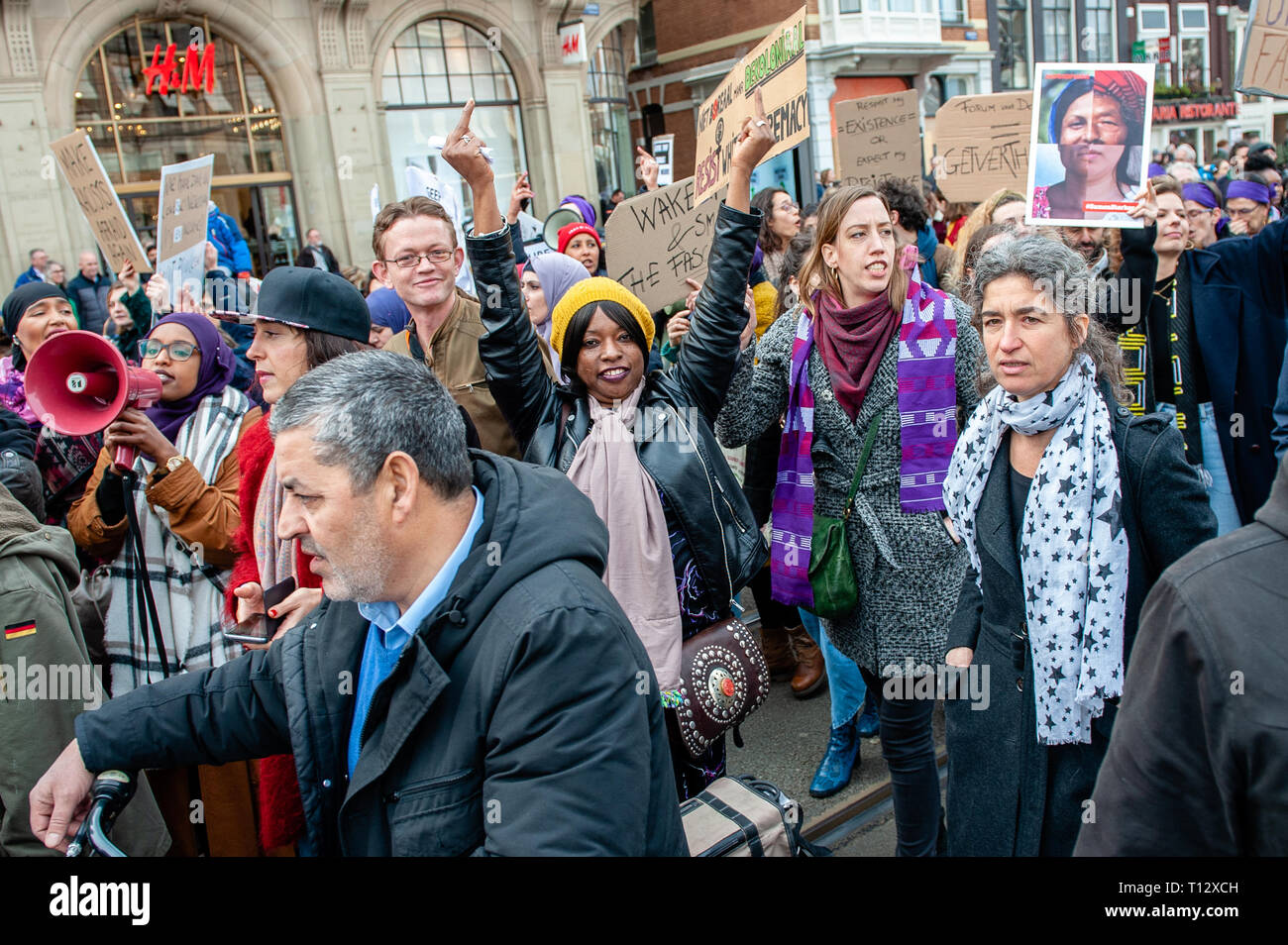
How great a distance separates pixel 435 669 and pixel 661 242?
3407mm

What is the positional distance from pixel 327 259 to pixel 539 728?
12.0 metres

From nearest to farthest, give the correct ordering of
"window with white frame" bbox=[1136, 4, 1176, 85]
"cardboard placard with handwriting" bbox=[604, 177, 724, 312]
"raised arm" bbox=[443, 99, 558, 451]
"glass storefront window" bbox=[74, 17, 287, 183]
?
"raised arm" bbox=[443, 99, 558, 451] → "cardboard placard with handwriting" bbox=[604, 177, 724, 312] → "glass storefront window" bbox=[74, 17, 287, 183] → "window with white frame" bbox=[1136, 4, 1176, 85]

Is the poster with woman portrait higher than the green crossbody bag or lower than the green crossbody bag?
higher

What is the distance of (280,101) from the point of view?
639 inches

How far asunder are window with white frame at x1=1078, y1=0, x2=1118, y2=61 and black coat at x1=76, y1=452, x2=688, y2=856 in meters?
38.8

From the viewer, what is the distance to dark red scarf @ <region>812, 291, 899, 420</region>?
130 inches

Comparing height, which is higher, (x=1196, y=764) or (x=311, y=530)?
(x=311, y=530)

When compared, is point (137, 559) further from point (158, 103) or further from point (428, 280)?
point (158, 103)

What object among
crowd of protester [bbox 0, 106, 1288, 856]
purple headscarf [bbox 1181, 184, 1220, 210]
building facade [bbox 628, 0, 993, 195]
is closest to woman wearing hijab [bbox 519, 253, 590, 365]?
crowd of protester [bbox 0, 106, 1288, 856]

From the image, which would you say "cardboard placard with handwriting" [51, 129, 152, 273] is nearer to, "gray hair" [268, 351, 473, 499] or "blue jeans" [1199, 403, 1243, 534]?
"gray hair" [268, 351, 473, 499]

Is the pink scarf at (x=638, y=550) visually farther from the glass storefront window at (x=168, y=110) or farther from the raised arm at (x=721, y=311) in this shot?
the glass storefront window at (x=168, y=110)

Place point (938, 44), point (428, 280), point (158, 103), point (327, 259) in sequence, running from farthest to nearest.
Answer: point (938, 44) → point (158, 103) → point (327, 259) → point (428, 280)
